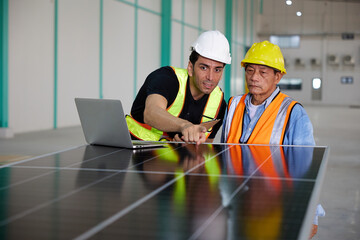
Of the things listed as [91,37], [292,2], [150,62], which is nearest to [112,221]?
[91,37]

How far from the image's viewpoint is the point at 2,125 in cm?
1149

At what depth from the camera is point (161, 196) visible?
1561 mm

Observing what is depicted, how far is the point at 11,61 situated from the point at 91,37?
370 centimetres

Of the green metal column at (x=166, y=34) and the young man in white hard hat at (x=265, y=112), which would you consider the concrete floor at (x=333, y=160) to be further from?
the green metal column at (x=166, y=34)

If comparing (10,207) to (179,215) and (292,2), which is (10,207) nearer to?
(179,215)

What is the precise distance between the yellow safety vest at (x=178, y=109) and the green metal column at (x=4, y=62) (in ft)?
26.0

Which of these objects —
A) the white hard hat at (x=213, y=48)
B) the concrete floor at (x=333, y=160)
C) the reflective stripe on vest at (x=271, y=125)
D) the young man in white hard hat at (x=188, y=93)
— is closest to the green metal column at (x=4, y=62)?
the concrete floor at (x=333, y=160)

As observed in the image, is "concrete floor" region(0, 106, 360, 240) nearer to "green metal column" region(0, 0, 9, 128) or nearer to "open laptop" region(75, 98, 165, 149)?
"green metal column" region(0, 0, 9, 128)

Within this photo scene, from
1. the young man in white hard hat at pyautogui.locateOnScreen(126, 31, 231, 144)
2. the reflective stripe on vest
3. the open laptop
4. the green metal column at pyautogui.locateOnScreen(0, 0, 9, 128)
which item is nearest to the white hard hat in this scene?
the young man in white hard hat at pyautogui.locateOnScreen(126, 31, 231, 144)

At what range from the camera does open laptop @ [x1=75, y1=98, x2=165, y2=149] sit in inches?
107

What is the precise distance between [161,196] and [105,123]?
1.37 m

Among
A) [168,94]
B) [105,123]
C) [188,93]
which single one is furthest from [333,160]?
[105,123]

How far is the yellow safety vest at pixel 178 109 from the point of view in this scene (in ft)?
13.8

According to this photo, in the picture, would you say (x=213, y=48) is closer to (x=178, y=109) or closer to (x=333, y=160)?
(x=178, y=109)
